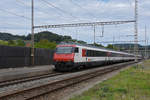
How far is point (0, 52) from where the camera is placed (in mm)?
19562

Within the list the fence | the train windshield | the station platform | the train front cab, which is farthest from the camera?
the fence

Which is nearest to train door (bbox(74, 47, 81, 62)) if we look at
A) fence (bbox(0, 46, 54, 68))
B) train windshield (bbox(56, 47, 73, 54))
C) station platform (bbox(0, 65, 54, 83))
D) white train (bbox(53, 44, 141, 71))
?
white train (bbox(53, 44, 141, 71))

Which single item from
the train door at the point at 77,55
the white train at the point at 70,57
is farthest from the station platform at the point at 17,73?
the train door at the point at 77,55

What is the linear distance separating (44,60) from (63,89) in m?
18.2

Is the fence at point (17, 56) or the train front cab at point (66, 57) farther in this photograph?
the fence at point (17, 56)

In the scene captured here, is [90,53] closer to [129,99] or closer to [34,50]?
[34,50]

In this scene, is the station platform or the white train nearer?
the station platform

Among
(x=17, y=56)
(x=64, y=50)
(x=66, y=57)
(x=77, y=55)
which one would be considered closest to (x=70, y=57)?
(x=66, y=57)

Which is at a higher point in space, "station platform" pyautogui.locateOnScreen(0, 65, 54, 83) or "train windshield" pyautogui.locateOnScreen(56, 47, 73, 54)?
"train windshield" pyautogui.locateOnScreen(56, 47, 73, 54)

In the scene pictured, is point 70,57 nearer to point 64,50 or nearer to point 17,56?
point 64,50

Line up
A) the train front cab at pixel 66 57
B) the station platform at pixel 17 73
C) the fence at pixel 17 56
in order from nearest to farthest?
the station platform at pixel 17 73, the train front cab at pixel 66 57, the fence at pixel 17 56

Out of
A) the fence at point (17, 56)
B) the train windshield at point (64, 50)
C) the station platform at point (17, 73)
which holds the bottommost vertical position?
the station platform at point (17, 73)

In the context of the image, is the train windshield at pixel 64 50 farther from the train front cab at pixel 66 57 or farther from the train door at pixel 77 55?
the train door at pixel 77 55

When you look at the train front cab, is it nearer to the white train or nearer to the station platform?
the white train
